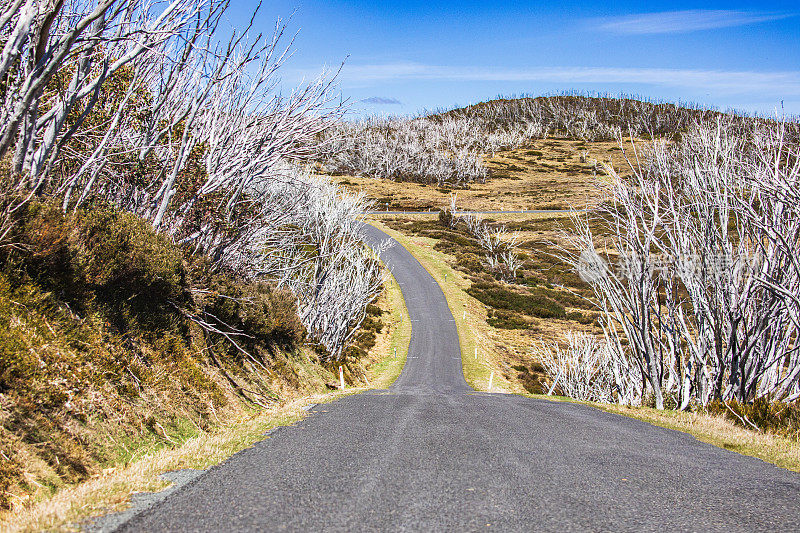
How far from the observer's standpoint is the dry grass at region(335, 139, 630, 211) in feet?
241

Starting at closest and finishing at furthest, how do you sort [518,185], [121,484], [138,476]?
1. [121,484]
2. [138,476]
3. [518,185]

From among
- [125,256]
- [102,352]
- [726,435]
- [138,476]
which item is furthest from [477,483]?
[125,256]

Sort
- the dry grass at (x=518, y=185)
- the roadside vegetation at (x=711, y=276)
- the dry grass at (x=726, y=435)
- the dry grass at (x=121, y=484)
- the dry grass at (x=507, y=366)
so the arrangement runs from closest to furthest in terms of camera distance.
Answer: the dry grass at (x=121, y=484) → the dry grass at (x=726, y=435) → the dry grass at (x=507, y=366) → the roadside vegetation at (x=711, y=276) → the dry grass at (x=518, y=185)

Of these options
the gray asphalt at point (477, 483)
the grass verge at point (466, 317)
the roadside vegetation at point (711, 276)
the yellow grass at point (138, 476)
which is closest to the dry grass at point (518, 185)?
the grass verge at point (466, 317)

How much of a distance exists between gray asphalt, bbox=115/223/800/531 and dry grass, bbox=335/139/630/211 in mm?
55877

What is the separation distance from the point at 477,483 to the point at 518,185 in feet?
293

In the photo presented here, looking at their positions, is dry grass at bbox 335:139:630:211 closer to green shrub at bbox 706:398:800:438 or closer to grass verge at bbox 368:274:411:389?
grass verge at bbox 368:274:411:389

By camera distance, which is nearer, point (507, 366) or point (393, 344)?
point (507, 366)

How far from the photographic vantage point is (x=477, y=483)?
414 centimetres

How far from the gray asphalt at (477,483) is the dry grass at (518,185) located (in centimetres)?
5588

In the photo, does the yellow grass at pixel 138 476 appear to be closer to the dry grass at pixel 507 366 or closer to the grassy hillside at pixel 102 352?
the grassy hillside at pixel 102 352

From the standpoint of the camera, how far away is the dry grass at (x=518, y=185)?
73.3 meters

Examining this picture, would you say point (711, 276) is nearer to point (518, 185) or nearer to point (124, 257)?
point (124, 257)

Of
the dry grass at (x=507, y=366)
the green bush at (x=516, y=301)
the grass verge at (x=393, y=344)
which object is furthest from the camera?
the green bush at (x=516, y=301)
